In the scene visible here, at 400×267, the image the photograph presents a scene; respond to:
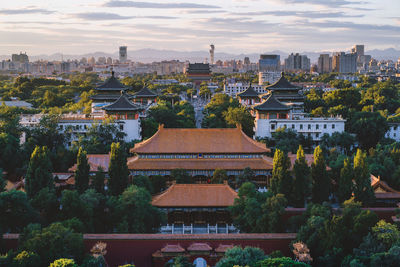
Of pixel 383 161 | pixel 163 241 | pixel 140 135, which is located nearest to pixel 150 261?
pixel 163 241

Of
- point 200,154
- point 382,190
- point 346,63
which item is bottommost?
point 382,190

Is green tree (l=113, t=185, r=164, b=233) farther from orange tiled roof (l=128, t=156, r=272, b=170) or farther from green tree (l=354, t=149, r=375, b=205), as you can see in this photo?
green tree (l=354, t=149, r=375, b=205)

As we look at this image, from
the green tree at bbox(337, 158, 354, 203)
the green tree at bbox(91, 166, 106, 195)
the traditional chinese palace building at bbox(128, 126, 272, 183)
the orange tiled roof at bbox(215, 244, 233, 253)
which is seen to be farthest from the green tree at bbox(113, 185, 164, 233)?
the green tree at bbox(337, 158, 354, 203)

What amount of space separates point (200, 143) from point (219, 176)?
10.4ft

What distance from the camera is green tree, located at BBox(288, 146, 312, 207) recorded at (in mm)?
23938

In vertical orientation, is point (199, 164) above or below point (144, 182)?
above

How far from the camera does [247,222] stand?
21375 millimetres

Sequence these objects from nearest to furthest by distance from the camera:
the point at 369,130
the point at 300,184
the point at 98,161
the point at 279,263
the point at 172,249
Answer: the point at 279,263 → the point at 172,249 → the point at 300,184 → the point at 98,161 → the point at 369,130

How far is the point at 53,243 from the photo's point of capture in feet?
58.5

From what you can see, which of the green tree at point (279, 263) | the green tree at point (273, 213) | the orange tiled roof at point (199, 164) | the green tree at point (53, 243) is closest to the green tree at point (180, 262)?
the green tree at point (279, 263)

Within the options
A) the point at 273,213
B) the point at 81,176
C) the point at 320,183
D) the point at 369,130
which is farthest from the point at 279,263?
the point at 369,130

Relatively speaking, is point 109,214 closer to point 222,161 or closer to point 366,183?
point 222,161

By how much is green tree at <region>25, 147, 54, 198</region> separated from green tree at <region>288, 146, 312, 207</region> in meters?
11.3

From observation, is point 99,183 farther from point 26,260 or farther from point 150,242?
point 26,260
